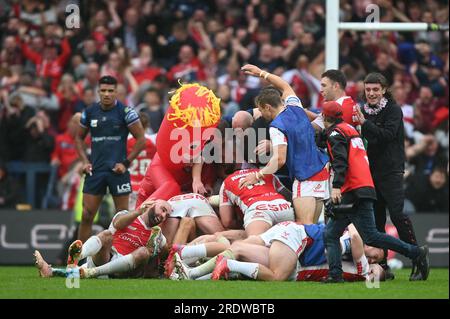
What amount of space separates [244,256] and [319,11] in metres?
9.94

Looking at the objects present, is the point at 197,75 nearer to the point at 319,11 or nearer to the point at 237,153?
the point at 319,11

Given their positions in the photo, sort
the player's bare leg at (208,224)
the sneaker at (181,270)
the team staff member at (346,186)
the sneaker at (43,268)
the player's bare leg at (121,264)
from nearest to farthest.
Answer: the team staff member at (346,186), the sneaker at (181,270), the player's bare leg at (121,264), the sneaker at (43,268), the player's bare leg at (208,224)

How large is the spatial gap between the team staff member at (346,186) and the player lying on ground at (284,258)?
40 centimetres

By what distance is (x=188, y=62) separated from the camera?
62.7 feet

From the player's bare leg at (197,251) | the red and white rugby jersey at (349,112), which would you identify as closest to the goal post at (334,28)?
the red and white rugby jersey at (349,112)

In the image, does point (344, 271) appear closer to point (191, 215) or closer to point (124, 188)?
point (191, 215)

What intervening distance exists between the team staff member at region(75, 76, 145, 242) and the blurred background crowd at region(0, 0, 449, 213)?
2.85m

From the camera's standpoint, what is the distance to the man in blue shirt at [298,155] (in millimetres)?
11867

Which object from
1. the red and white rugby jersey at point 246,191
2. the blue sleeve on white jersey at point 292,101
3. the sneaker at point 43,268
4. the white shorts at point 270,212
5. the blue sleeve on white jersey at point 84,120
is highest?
the blue sleeve on white jersey at point 292,101

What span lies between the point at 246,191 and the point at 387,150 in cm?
164

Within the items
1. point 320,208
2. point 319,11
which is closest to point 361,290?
point 320,208

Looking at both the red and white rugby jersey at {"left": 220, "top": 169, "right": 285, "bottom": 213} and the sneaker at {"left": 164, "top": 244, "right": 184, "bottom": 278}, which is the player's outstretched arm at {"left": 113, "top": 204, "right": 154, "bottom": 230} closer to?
the sneaker at {"left": 164, "top": 244, "right": 184, "bottom": 278}

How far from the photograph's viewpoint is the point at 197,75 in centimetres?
1883

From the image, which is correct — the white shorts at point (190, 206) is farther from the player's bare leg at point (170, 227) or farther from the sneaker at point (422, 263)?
the sneaker at point (422, 263)
